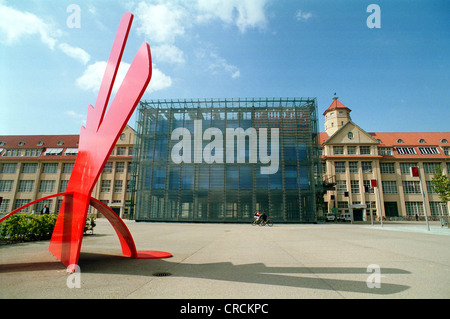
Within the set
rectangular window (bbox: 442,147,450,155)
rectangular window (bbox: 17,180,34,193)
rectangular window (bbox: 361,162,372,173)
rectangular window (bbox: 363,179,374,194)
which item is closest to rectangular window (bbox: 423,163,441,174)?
rectangular window (bbox: 442,147,450,155)

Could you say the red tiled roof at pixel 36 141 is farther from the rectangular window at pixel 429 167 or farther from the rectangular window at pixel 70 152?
the rectangular window at pixel 429 167

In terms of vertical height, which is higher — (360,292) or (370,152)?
(370,152)

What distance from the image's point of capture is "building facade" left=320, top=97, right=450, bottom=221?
46.4 metres

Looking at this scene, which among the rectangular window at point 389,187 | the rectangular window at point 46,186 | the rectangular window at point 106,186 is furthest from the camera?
the rectangular window at point 46,186

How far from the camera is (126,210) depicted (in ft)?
158

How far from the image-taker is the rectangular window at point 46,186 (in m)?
51.5

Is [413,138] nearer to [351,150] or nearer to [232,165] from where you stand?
[351,150]

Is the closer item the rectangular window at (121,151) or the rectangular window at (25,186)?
the rectangular window at (121,151)

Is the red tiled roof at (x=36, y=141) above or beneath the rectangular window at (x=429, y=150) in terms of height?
above

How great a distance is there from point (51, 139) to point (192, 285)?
6675 centimetres

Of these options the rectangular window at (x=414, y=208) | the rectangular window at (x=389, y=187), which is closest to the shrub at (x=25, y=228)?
the rectangular window at (x=389, y=187)
